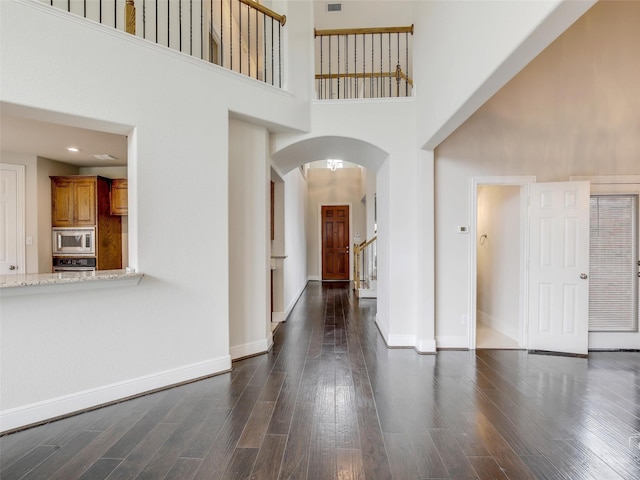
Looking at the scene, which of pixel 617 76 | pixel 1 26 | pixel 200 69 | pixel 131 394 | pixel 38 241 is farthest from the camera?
pixel 38 241

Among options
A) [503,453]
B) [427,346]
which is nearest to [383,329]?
[427,346]

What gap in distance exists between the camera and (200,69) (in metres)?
2.99

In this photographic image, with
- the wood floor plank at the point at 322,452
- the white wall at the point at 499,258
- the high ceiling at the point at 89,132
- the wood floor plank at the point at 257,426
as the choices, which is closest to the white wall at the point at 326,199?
the high ceiling at the point at 89,132

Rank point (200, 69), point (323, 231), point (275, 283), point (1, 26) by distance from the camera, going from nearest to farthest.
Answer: point (1, 26) < point (200, 69) < point (275, 283) < point (323, 231)

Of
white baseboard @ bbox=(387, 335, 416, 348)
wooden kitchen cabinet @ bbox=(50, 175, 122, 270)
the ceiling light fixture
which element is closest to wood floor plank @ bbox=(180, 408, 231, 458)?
white baseboard @ bbox=(387, 335, 416, 348)

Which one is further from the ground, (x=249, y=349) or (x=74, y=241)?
(x=74, y=241)

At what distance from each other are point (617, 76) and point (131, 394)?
6315 millimetres

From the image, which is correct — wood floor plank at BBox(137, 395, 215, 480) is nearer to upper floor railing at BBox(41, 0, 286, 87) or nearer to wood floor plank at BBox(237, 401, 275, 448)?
wood floor plank at BBox(237, 401, 275, 448)

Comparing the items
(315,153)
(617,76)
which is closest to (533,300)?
(617,76)

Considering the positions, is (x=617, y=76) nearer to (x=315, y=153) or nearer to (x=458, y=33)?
(x=458, y=33)

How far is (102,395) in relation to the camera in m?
2.46

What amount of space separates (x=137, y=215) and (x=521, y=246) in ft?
14.2

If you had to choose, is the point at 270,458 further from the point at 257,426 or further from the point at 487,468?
the point at 487,468

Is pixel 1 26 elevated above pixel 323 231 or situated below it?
above
